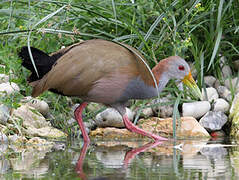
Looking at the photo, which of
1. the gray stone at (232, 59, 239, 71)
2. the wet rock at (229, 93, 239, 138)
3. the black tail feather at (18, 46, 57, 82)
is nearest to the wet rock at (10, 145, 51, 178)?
the black tail feather at (18, 46, 57, 82)

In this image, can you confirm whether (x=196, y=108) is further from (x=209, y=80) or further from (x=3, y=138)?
(x=3, y=138)

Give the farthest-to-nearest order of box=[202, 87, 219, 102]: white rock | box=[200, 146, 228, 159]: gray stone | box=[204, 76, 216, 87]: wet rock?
box=[204, 76, 216, 87]: wet rock, box=[202, 87, 219, 102]: white rock, box=[200, 146, 228, 159]: gray stone

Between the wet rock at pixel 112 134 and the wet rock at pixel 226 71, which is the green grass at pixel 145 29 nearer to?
the wet rock at pixel 226 71

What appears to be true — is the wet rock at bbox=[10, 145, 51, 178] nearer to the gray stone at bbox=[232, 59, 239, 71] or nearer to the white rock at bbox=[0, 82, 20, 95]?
the white rock at bbox=[0, 82, 20, 95]

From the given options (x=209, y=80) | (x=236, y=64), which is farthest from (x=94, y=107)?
(x=236, y=64)

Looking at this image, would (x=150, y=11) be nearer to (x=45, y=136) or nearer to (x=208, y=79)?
(x=208, y=79)

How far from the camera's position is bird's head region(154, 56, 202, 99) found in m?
6.19

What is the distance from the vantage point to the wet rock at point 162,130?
6348 mm

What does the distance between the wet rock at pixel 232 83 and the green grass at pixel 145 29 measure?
5.4 inches

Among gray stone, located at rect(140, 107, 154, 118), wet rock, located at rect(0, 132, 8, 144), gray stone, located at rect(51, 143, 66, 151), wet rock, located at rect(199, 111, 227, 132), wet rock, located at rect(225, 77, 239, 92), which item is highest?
wet rock, located at rect(225, 77, 239, 92)

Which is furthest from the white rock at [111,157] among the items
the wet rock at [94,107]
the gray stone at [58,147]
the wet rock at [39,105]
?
the wet rock at [94,107]

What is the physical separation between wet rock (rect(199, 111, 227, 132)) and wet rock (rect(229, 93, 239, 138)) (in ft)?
0.38

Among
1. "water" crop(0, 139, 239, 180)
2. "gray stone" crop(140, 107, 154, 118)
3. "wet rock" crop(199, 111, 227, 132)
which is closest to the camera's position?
"water" crop(0, 139, 239, 180)

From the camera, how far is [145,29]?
730 cm
